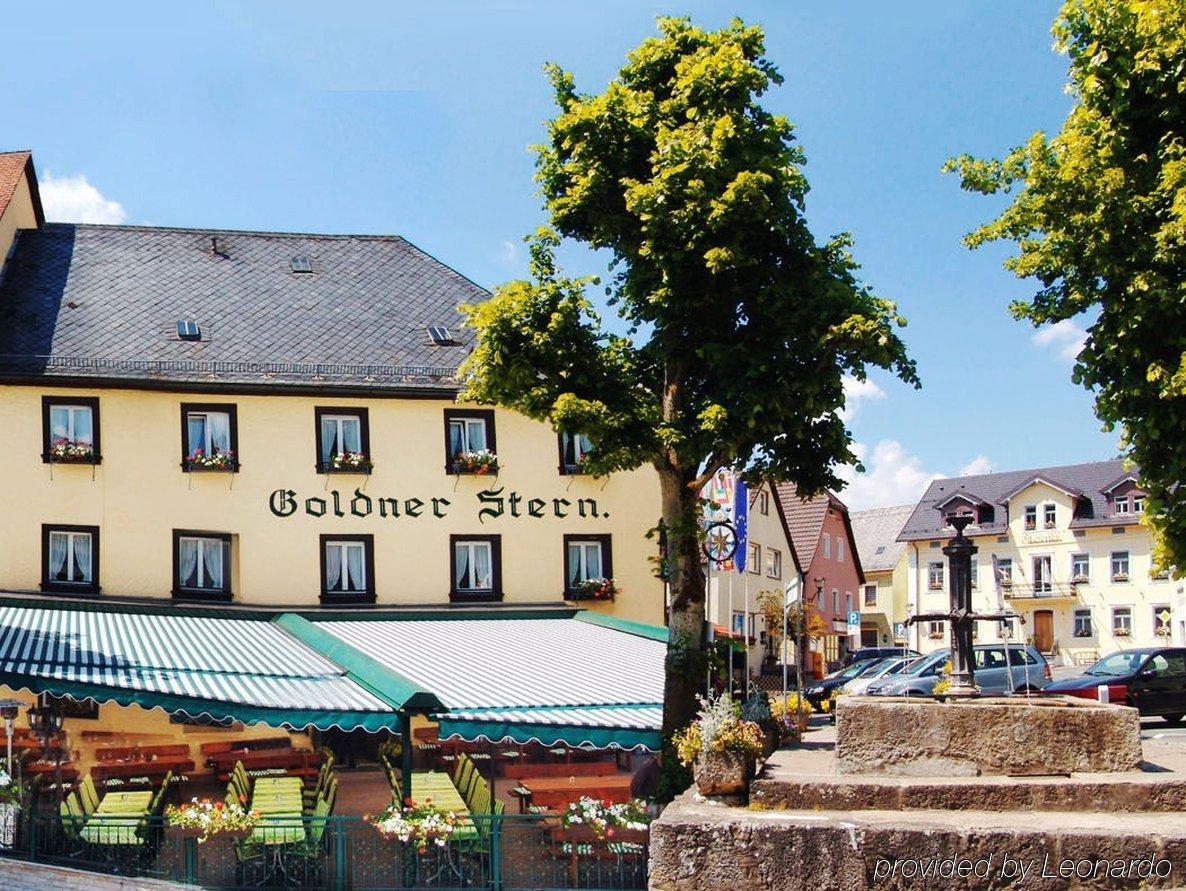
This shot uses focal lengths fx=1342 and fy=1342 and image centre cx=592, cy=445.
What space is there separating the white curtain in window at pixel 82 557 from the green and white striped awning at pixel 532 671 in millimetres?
4176

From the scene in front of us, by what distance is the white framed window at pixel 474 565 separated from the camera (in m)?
26.2

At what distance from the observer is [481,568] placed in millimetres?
26375

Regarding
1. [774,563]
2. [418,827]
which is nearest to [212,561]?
[418,827]

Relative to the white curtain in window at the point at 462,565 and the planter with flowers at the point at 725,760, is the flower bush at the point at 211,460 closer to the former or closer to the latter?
the white curtain in window at the point at 462,565

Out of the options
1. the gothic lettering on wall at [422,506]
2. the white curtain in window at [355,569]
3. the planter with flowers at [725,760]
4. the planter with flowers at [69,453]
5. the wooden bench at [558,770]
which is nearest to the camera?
the planter with flowers at [725,760]

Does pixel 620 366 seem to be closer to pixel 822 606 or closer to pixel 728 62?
pixel 728 62

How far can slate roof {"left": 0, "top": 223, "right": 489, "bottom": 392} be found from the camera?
82.4 ft

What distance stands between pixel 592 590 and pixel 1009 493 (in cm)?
4915

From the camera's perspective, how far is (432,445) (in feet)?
86.3

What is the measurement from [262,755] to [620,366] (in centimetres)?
1037

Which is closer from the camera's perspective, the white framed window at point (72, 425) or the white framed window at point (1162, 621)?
the white framed window at point (72, 425)

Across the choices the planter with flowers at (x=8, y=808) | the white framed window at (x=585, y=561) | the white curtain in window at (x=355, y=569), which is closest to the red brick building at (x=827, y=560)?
the white framed window at (x=585, y=561)

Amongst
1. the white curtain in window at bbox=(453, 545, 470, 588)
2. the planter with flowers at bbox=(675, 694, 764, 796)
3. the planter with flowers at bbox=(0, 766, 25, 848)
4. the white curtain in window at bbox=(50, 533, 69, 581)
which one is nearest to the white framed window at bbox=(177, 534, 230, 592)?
the white curtain in window at bbox=(50, 533, 69, 581)

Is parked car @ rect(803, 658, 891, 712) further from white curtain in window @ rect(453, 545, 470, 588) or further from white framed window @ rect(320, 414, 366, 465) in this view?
white framed window @ rect(320, 414, 366, 465)
